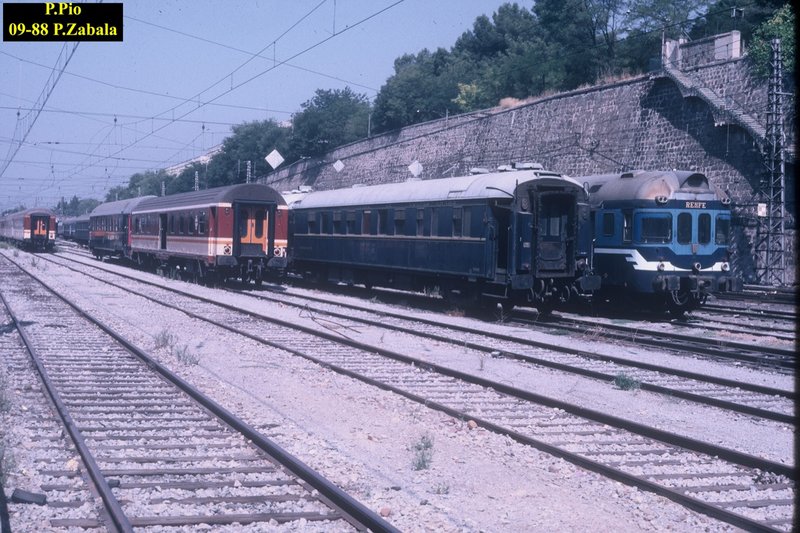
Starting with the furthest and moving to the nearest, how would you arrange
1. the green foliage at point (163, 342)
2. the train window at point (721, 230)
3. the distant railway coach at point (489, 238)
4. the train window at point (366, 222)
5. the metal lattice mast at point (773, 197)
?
the metal lattice mast at point (773, 197), the train window at point (366, 222), the train window at point (721, 230), the distant railway coach at point (489, 238), the green foliage at point (163, 342)

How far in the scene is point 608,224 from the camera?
65.0ft

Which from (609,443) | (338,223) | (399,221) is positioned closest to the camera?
(609,443)

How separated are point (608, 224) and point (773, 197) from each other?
11.5 meters

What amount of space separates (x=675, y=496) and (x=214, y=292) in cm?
2094

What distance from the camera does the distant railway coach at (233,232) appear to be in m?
25.4

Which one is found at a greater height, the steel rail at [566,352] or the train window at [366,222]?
the train window at [366,222]

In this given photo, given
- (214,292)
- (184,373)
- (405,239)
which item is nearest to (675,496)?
(184,373)

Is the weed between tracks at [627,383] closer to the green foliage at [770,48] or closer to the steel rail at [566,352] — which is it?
the steel rail at [566,352]

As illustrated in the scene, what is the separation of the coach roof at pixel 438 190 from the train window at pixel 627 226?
175 cm

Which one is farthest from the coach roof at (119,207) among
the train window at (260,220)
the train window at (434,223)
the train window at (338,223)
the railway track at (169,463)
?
the railway track at (169,463)

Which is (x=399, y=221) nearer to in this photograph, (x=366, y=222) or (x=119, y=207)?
(x=366, y=222)

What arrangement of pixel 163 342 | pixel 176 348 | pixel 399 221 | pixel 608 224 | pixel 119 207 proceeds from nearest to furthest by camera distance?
pixel 176 348
pixel 163 342
pixel 608 224
pixel 399 221
pixel 119 207

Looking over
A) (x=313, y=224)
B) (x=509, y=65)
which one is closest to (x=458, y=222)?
(x=313, y=224)

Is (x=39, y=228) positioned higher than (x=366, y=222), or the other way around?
(x=39, y=228)
